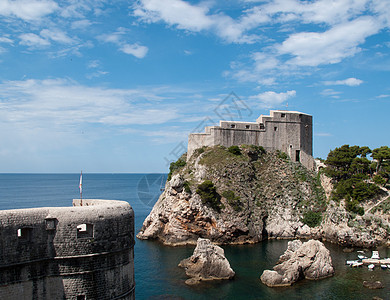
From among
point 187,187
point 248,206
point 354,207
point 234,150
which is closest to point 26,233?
point 187,187

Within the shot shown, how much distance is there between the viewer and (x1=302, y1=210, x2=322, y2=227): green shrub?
45656mm

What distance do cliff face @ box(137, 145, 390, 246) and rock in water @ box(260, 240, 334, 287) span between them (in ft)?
38.1

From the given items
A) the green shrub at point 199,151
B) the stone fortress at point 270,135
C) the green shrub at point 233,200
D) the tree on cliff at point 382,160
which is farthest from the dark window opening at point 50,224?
the tree on cliff at point 382,160

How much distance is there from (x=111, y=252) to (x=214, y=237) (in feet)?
96.6

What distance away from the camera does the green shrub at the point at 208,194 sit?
42781 millimetres

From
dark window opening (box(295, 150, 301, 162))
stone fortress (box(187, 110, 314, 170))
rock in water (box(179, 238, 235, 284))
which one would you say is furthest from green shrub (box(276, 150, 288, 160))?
rock in water (box(179, 238, 235, 284))

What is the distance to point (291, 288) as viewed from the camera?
27859 millimetres

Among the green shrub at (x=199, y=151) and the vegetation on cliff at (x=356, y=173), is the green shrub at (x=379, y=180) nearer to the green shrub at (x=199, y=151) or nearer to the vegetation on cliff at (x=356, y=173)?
the vegetation on cliff at (x=356, y=173)

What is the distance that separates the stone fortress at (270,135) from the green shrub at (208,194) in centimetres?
1055

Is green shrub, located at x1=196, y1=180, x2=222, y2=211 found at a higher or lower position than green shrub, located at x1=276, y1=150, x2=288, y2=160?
lower

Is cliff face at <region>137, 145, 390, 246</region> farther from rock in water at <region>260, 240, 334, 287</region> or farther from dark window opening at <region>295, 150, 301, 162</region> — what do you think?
rock in water at <region>260, 240, 334, 287</region>

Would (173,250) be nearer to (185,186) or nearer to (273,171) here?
(185,186)

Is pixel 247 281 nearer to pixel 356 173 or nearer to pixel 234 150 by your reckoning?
pixel 234 150

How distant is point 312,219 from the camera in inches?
1805
